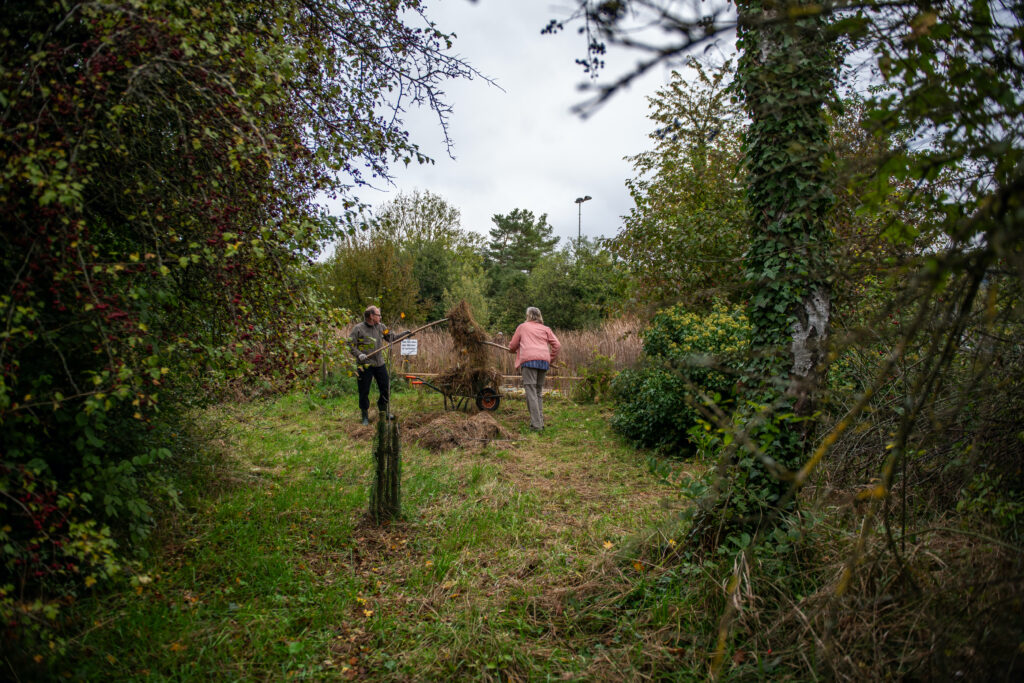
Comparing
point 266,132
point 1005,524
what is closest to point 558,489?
point 1005,524

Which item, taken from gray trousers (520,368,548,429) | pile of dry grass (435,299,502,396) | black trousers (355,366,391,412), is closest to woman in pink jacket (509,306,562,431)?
gray trousers (520,368,548,429)

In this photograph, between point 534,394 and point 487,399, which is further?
point 487,399

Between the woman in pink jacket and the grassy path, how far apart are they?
2655 mm

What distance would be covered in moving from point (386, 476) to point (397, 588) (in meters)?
1.12

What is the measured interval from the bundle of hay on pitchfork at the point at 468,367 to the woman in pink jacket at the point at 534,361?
1.05 metres

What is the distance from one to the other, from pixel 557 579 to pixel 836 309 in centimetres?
246

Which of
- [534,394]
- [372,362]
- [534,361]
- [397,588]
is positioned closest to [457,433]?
[534,394]

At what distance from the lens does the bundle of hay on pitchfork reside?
30.9 ft

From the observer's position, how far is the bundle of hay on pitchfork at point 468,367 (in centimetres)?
941

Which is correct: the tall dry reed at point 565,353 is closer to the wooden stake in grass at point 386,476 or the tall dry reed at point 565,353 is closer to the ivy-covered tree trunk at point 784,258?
the wooden stake in grass at point 386,476

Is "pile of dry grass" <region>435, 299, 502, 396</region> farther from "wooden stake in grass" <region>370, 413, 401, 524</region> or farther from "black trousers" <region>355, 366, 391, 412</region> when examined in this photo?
"wooden stake in grass" <region>370, 413, 401, 524</region>

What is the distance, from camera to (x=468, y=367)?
31.0ft

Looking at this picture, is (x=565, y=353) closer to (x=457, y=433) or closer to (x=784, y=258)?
(x=457, y=433)

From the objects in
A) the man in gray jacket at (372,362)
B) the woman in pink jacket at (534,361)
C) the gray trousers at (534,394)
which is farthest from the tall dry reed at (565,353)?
the man in gray jacket at (372,362)
